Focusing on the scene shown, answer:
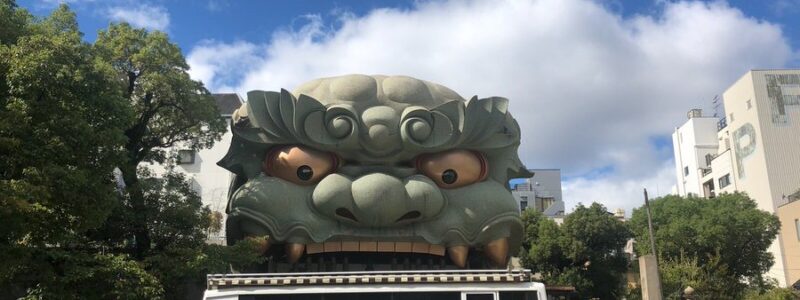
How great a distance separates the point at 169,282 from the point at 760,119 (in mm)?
55048

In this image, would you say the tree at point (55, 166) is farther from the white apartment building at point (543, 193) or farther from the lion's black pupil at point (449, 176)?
the white apartment building at point (543, 193)

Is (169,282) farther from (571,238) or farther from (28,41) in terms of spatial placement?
(571,238)

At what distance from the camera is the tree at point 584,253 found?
4453 cm

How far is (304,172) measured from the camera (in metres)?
26.8

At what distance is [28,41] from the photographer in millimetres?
16500

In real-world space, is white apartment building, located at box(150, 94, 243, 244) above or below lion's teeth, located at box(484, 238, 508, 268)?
above

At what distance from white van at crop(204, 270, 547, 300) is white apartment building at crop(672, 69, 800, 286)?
4845 cm

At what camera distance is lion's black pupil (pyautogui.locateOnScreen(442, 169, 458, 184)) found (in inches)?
1078

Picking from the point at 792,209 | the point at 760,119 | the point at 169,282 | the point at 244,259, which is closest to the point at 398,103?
the point at 244,259

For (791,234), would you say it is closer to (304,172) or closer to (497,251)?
(497,251)

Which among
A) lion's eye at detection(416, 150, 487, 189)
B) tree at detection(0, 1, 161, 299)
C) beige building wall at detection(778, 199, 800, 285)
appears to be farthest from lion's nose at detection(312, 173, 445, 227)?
beige building wall at detection(778, 199, 800, 285)

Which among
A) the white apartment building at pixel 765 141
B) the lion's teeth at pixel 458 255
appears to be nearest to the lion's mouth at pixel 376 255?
the lion's teeth at pixel 458 255

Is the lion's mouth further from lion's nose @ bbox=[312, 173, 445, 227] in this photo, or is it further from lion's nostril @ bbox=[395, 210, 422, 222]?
lion's nose @ bbox=[312, 173, 445, 227]

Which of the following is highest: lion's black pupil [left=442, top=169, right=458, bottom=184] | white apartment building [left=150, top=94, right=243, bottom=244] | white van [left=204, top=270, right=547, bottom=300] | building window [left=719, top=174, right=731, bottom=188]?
building window [left=719, top=174, right=731, bottom=188]
